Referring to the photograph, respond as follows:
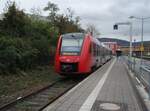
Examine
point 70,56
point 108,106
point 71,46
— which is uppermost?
point 71,46

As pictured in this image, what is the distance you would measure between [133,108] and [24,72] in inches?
532

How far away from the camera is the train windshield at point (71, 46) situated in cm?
2226

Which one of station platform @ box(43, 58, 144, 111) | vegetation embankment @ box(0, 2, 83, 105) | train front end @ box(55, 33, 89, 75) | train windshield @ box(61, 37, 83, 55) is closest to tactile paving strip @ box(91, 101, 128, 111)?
station platform @ box(43, 58, 144, 111)

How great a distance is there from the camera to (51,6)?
5488cm

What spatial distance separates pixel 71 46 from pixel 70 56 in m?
0.96

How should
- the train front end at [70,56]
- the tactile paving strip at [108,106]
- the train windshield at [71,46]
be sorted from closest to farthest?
the tactile paving strip at [108,106] < the train front end at [70,56] < the train windshield at [71,46]

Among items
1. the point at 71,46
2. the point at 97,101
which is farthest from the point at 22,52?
the point at 97,101

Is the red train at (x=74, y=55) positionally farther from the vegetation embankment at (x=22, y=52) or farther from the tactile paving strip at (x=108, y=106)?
the tactile paving strip at (x=108, y=106)

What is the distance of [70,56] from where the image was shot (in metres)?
22.0

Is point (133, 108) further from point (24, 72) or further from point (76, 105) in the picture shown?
point (24, 72)

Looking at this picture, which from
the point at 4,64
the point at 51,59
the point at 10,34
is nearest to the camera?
the point at 4,64

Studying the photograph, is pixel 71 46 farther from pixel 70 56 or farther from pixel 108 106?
pixel 108 106

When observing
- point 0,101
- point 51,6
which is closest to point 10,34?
point 0,101

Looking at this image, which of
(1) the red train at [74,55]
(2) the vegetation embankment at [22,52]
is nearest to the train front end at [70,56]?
(1) the red train at [74,55]
